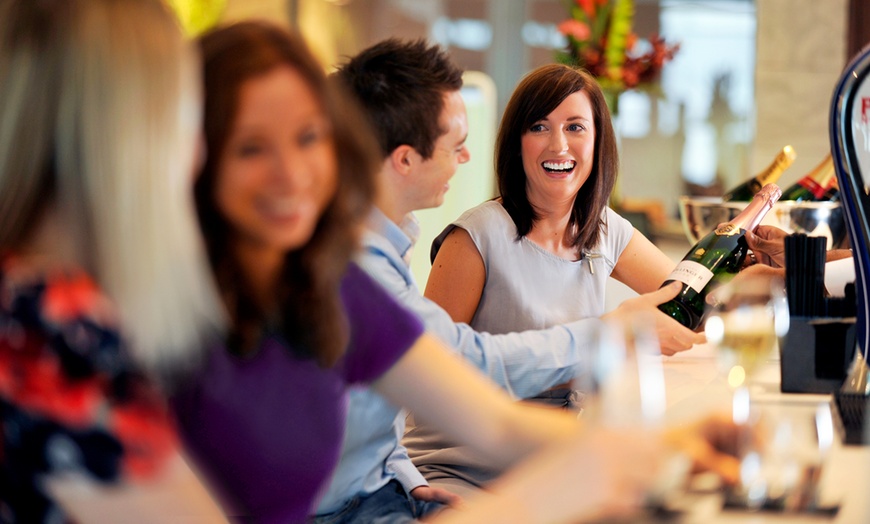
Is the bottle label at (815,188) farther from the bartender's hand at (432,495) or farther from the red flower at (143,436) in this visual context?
the red flower at (143,436)

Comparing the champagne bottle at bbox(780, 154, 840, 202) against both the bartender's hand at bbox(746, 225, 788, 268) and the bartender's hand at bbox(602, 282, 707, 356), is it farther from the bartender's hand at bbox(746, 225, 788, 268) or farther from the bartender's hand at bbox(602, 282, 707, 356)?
the bartender's hand at bbox(602, 282, 707, 356)

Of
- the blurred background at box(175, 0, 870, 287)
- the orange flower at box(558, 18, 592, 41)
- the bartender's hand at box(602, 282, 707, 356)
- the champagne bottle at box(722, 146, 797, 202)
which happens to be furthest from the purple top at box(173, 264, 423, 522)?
the orange flower at box(558, 18, 592, 41)

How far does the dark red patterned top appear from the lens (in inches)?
24.9

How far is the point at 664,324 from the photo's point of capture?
4.89 ft

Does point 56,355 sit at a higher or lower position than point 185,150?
lower

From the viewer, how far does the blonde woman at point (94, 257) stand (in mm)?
637

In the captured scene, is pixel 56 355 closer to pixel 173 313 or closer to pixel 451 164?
pixel 173 313

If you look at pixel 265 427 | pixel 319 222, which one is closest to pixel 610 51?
pixel 319 222

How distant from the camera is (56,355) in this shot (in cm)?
64

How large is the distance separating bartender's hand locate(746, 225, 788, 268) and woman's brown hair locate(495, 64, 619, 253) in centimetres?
31

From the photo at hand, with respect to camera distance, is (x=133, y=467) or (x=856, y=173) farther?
(x=856, y=173)

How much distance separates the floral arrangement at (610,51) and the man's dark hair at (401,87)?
186 centimetres

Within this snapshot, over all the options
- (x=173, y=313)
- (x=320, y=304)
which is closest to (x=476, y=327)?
(x=320, y=304)

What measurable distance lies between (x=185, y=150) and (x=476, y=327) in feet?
3.98
